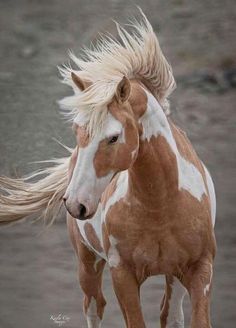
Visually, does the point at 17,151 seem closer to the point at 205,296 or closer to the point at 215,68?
the point at 215,68

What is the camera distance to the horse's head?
2.74 m

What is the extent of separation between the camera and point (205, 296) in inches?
120

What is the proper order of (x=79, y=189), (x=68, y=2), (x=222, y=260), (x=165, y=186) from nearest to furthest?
1. (x=79, y=189)
2. (x=165, y=186)
3. (x=222, y=260)
4. (x=68, y=2)

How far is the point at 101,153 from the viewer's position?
276cm

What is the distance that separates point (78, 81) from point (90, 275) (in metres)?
1.01

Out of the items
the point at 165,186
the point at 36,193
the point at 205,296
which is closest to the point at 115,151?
the point at 165,186

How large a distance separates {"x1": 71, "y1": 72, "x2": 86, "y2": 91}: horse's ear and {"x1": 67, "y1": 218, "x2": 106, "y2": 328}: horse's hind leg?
0.80 m

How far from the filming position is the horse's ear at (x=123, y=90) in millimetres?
2812

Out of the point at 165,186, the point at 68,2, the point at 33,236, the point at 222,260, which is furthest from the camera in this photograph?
the point at 68,2

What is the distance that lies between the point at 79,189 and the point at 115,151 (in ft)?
0.47

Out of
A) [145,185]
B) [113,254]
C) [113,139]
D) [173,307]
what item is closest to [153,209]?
[145,185]

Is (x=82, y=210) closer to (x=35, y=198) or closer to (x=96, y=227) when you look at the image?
(x=96, y=227)

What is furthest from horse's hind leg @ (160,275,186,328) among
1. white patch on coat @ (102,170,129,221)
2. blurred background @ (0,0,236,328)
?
blurred background @ (0,0,236,328)

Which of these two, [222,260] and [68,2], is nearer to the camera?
[222,260]
